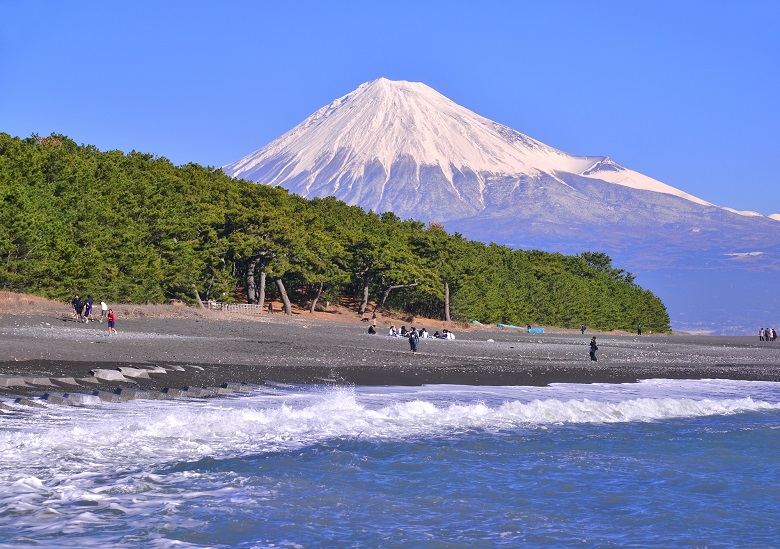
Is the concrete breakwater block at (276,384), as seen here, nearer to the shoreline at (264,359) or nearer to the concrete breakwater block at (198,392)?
the shoreline at (264,359)

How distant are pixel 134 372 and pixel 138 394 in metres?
3.71

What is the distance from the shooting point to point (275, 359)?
3453cm

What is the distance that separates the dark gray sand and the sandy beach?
2.2 inches

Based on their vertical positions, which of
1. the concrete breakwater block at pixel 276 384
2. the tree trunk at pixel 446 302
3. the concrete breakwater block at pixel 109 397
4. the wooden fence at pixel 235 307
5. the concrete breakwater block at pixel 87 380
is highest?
the tree trunk at pixel 446 302

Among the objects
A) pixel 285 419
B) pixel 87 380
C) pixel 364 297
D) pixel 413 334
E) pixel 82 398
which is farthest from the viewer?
pixel 364 297

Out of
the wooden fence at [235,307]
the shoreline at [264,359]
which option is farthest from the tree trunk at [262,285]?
the shoreline at [264,359]

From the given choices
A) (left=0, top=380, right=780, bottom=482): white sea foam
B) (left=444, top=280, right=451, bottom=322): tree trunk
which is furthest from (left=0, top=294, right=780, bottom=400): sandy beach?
(left=444, top=280, right=451, bottom=322): tree trunk

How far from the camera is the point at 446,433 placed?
19266mm

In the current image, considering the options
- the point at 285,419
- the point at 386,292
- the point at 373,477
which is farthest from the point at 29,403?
the point at 386,292

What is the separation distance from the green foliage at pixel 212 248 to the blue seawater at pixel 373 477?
30.5 metres

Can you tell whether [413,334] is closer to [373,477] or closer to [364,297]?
[373,477]

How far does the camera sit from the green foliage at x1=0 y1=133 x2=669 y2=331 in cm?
4959

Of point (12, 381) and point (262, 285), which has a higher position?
point (262, 285)

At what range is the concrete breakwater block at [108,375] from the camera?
2252 centimetres
